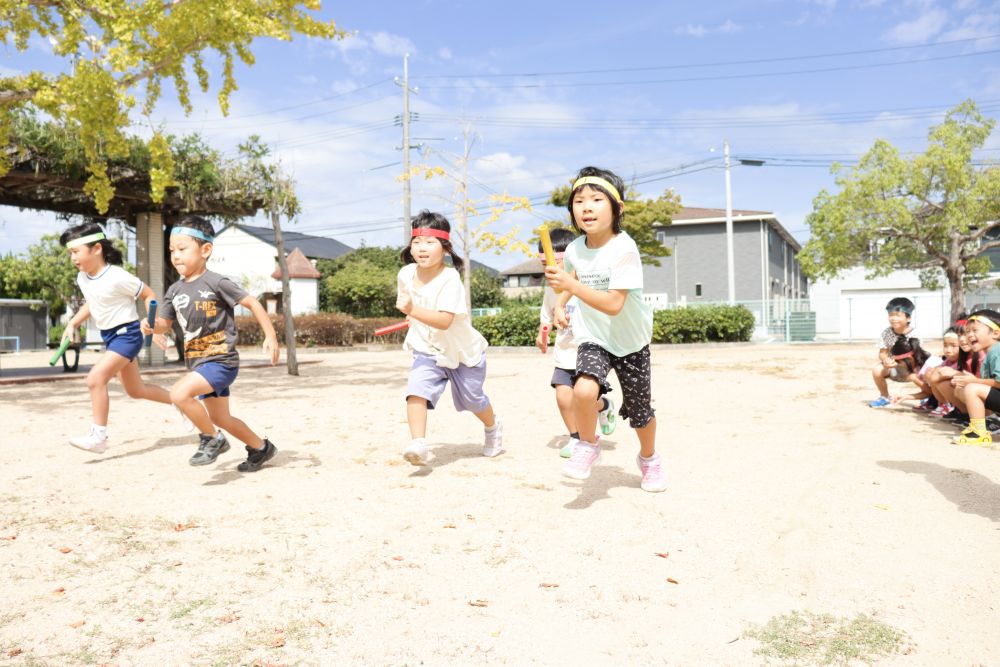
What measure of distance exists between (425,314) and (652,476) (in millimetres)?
1741

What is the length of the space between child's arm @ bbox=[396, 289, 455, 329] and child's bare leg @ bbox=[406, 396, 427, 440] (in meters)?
0.51

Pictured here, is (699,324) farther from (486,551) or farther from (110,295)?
(486,551)

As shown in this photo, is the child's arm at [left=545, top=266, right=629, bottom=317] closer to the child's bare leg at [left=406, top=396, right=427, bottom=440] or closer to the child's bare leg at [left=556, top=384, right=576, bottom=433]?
the child's bare leg at [left=556, top=384, right=576, bottom=433]

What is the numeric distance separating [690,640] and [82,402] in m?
9.79

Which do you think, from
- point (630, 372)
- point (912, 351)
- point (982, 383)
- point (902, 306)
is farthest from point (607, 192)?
point (912, 351)

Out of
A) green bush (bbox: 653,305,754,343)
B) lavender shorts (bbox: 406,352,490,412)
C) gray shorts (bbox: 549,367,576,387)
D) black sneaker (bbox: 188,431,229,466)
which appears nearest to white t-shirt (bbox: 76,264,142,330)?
black sneaker (bbox: 188,431,229,466)

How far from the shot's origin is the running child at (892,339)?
7.73m

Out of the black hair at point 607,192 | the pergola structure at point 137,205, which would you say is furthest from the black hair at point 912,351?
the pergola structure at point 137,205

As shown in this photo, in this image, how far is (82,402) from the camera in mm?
9945

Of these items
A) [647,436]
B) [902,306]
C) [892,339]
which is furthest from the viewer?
[892,339]

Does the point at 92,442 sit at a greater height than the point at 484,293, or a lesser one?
lesser

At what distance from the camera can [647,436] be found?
169 inches

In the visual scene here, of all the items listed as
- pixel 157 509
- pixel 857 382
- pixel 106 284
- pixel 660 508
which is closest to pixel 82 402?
pixel 106 284

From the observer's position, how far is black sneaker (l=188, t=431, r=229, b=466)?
17.3 ft
